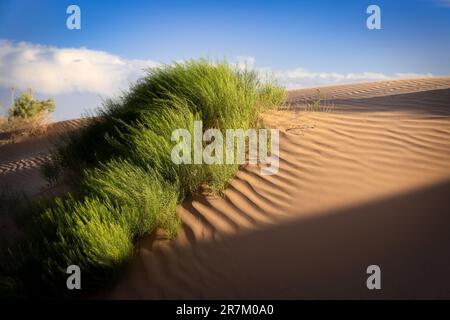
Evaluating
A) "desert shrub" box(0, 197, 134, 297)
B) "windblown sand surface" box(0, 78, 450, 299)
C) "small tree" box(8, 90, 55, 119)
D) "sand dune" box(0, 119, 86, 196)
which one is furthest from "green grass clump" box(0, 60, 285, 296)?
"small tree" box(8, 90, 55, 119)

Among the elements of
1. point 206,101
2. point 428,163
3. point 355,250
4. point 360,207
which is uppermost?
point 206,101

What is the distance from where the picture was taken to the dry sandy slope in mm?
2936

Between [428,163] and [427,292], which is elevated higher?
[428,163]

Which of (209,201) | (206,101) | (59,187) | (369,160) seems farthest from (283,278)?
(59,187)

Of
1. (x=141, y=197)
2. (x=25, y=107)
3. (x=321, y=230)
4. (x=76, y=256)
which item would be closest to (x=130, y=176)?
(x=141, y=197)

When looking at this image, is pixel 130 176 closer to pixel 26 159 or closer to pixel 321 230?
pixel 321 230

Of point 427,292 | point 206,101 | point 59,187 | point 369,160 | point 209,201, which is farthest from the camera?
point 59,187

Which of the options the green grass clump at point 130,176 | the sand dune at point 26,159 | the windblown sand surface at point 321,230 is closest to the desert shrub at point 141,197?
the green grass clump at point 130,176

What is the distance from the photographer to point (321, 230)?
342cm

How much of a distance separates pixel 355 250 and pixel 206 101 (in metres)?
2.99

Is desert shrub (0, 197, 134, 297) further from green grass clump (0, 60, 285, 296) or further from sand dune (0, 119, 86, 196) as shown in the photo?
sand dune (0, 119, 86, 196)

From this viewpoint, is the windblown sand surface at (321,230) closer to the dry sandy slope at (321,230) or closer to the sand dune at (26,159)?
the dry sandy slope at (321,230)
